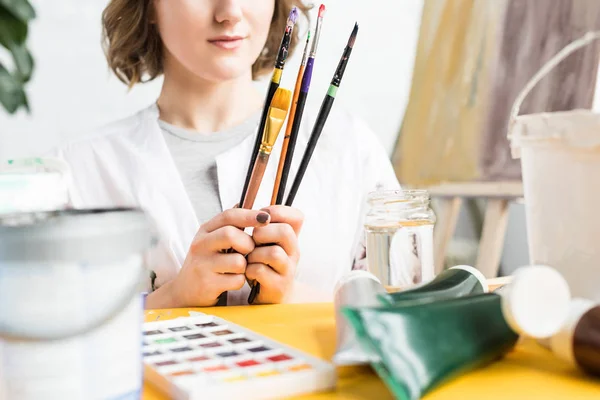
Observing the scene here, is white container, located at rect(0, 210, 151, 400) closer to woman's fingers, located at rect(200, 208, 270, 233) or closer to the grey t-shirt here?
woman's fingers, located at rect(200, 208, 270, 233)

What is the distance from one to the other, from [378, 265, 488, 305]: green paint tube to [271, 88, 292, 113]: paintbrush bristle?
0.19m

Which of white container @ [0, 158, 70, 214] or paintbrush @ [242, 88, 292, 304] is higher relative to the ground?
paintbrush @ [242, 88, 292, 304]

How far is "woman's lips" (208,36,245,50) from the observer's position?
655 mm

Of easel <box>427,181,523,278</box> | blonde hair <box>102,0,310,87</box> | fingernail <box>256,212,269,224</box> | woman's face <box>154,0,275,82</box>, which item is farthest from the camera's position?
easel <box>427,181,523,278</box>

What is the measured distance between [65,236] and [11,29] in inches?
8.5

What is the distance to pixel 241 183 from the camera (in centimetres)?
69

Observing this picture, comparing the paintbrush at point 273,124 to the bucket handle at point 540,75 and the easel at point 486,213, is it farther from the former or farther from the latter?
the easel at point 486,213

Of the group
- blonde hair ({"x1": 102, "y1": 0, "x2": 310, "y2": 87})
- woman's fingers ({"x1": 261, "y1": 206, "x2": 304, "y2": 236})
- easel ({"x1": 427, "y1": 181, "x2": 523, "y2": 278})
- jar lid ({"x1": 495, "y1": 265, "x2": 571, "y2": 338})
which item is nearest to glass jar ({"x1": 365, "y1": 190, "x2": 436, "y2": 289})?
woman's fingers ({"x1": 261, "y1": 206, "x2": 304, "y2": 236})

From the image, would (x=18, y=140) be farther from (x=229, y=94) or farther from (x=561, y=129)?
(x=561, y=129)

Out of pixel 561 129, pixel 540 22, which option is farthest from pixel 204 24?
pixel 540 22

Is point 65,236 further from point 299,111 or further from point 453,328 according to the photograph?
point 299,111

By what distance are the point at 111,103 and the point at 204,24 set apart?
→ 9.8 inches

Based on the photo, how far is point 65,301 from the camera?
18cm

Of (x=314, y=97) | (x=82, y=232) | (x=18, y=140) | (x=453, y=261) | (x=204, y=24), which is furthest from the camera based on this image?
(x=453, y=261)
